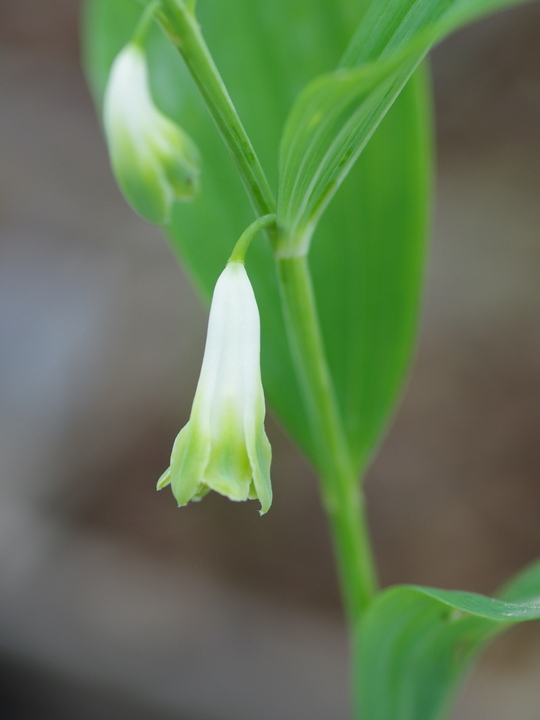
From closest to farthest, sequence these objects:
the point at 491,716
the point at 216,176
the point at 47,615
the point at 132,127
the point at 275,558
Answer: the point at 132,127 < the point at 216,176 < the point at 491,716 < the point at 47,615 < the point at 275,558

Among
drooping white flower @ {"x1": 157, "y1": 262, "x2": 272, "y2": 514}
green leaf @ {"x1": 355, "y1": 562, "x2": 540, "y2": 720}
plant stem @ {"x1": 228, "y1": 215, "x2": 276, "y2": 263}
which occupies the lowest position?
green leaf @ {"x1": 355, "y1": 562, "x2": 540, "y2": 720}

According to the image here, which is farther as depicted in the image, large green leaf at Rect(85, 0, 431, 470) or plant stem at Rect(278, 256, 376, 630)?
large green leaf at Rect(85, 0, 431, 470)

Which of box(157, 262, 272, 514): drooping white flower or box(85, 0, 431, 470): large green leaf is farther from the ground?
box(85, 0, 431, 470): large green leaf

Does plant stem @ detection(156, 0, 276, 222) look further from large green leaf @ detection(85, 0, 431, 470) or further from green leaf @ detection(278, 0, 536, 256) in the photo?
large green leaf @ detection(85, 0, 431, 470)

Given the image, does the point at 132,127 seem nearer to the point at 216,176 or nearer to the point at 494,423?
the point at 216,176

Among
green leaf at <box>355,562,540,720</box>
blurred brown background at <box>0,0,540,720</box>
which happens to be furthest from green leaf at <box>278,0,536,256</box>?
blurred brown background at <box>0,0,540,720</box>

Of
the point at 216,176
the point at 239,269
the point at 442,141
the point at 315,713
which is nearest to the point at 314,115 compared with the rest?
the point at 239,269
